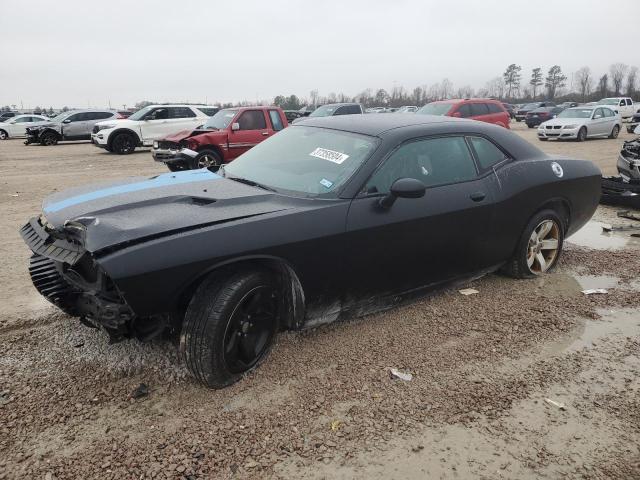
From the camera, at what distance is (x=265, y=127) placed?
38.7 feet

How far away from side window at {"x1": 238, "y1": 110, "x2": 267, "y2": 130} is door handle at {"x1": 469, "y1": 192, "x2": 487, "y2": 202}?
28.4 feet

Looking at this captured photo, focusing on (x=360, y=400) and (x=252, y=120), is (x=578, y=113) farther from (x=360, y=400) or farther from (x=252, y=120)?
(x=360, y=400)

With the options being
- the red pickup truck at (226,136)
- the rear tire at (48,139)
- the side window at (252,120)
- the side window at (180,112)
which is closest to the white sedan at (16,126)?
the rear tire at (48,139)

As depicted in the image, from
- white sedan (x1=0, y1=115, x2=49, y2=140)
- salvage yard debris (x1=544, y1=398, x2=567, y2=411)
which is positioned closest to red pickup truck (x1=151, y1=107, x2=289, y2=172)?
salvage yard debris (x1=544, y1=398, x2=567, y2=411)

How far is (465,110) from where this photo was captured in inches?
585

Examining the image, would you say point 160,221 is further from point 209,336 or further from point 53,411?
point 53,411

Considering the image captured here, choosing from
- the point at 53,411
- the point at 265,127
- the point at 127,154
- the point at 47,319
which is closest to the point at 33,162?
the point at 127,154

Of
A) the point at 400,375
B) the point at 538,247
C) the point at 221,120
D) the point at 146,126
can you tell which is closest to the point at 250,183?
the point at 400,375

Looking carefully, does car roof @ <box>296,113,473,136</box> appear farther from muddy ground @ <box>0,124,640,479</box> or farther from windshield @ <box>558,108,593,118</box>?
windshield @ <box>558,108,593,118</box>

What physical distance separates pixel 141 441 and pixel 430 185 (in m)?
2.51

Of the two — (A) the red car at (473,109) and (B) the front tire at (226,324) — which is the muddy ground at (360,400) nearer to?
(B) the front tire at (226,324)

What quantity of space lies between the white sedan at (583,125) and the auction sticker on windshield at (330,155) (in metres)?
18.8

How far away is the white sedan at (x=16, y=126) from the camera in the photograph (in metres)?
27.8

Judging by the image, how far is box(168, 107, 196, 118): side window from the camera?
1702cm
